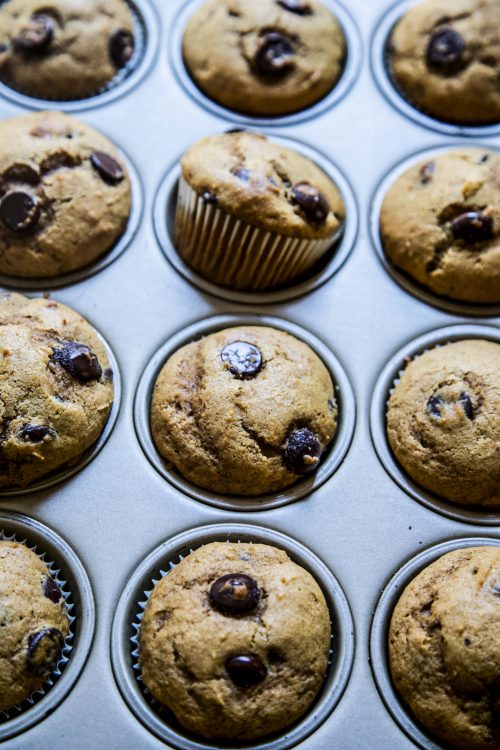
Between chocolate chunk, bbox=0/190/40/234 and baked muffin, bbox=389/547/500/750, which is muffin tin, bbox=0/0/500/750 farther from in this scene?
chocolate chunk, bbox=0/190/40/234

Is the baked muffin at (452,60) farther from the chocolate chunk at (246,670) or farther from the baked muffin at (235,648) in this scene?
the chocolate chunk at (246,670)

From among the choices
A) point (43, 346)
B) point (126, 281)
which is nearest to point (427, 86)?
point (126, 281)

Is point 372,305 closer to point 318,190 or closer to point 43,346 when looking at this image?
point 318,190

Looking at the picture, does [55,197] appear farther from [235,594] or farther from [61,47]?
[235,594]

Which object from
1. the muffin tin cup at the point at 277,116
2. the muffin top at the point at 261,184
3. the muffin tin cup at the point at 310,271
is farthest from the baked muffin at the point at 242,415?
the muffin tin cup at the point at 277,116

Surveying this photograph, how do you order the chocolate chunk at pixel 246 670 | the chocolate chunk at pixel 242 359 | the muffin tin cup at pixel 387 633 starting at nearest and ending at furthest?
1. the chocolate chunk at pixel 246 670
2. the muffin tin cup at pixel 387 633
3. the chocolate chunk at pixel 242 359

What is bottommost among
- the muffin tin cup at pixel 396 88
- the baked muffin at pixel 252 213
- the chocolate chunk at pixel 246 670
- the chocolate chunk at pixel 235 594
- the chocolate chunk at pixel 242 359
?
the chocolate chunk at pixel 246 670
